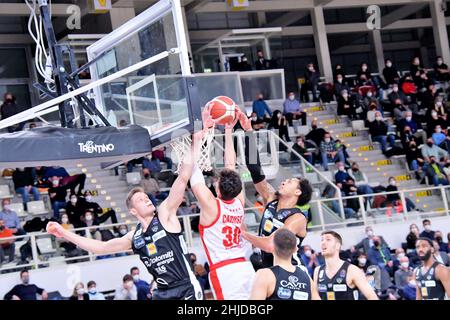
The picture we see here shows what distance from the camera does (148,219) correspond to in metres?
7.91

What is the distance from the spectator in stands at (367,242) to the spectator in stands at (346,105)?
792 centimetres

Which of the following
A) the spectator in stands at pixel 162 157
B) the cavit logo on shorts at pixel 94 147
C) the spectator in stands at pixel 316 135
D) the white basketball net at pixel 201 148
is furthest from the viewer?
the spectator in stands at pixel 316 135

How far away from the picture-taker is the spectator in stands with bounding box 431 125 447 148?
951 inches

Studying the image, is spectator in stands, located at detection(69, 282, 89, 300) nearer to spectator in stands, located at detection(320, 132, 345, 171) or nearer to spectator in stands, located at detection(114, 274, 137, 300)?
spectator in stands, located at detection(114, 274, 137, 300)

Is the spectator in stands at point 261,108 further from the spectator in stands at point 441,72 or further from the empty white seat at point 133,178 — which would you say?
the spectator in stands at point 441,72

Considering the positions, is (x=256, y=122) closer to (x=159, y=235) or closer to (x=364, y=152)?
(x=364, y=152)

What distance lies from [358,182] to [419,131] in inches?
162

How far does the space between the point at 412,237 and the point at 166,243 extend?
12.1m

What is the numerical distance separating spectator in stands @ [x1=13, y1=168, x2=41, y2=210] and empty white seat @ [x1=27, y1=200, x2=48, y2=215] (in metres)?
0.19

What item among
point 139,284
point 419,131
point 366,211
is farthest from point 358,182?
point 139,284

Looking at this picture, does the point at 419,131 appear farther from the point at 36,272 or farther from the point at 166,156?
the point at 36,272

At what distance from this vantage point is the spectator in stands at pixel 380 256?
17.8 m

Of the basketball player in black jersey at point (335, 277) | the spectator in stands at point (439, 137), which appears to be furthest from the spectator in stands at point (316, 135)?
the basketball player in black jersey at point (335, 277)

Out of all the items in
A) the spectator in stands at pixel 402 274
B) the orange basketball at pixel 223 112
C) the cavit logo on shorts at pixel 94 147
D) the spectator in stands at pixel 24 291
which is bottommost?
the spectator in stands at pixel 402 274
